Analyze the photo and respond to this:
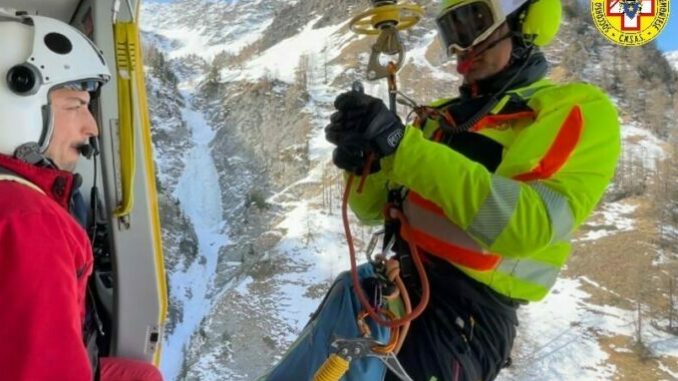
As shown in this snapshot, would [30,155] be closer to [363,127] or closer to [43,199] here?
[43,199]

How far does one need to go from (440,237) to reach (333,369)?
41 cm

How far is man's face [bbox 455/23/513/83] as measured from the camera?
5.67ft

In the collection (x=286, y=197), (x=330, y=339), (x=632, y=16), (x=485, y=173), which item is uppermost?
(x=485, y=173)

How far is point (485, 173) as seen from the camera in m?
1.42

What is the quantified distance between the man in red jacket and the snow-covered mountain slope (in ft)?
22.6

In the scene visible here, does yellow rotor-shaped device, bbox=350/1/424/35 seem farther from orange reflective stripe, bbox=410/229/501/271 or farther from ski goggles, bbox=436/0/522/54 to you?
orange reflective stripe, bbox=410/229/501/271

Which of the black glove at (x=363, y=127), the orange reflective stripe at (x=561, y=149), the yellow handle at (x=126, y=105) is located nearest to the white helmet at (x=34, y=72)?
the yellow handle at (x=126, y=105)

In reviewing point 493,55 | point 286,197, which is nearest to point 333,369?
point 493,55

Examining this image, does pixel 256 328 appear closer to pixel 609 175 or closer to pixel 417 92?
pixel 417 92

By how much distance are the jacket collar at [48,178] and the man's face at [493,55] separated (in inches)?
40.4

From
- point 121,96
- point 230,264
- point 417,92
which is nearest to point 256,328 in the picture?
point 230,264

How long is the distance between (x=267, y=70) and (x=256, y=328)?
8928mm

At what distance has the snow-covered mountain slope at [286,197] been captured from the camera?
11.1 metres

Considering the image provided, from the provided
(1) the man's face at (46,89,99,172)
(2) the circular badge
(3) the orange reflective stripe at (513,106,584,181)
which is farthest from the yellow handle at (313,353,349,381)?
(2) the circular badge
